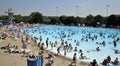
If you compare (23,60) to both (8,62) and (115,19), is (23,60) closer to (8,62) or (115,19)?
(8,62)

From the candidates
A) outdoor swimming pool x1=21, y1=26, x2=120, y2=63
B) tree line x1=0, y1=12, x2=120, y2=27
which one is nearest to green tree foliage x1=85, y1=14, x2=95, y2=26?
tree line x1=0, y1=12, x2=120, y2=27

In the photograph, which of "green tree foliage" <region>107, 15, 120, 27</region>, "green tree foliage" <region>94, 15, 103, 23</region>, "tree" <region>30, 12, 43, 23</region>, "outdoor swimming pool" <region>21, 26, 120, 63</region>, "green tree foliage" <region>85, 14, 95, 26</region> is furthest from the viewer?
"tree" <region>30, 12, 43, 23</region>

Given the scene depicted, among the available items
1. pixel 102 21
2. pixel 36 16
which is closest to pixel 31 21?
pixel 36 16

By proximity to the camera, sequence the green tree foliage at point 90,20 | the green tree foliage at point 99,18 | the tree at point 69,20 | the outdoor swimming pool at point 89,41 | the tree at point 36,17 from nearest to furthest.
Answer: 1. the outdoor swimming pool at point 89,41
2. the green tree foliage at point 99,18
3. the green tree foliage at point 90,20
4. the tree at point 69,20
5. the tree at point 36,17

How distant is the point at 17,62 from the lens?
13797mm

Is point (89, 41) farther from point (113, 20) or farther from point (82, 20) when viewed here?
point (82, 20)

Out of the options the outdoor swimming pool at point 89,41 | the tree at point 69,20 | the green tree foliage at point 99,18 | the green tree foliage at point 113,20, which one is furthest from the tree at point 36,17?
the outdoor swimming pool at point 89,41

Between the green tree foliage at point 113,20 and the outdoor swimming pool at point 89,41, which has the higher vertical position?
the green tree foliage at point 113,20

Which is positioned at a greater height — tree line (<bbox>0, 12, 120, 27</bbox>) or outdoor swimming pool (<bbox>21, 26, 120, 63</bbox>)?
tree line (<bbox>0, 12, 120, 27</bbox>)

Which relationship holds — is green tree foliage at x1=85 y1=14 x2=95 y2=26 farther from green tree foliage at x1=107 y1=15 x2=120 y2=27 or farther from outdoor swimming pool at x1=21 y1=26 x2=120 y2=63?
outdoor swimming pool at x1=21 y1=26 x2=120 y2=63

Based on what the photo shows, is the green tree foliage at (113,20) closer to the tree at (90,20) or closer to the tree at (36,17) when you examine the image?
the tree at (90,20)

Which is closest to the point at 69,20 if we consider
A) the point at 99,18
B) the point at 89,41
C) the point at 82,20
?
the point at 82,20

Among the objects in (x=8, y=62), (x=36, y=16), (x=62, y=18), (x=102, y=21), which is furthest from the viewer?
(x=36, y=16)

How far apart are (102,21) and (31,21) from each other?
3188 centimetres
